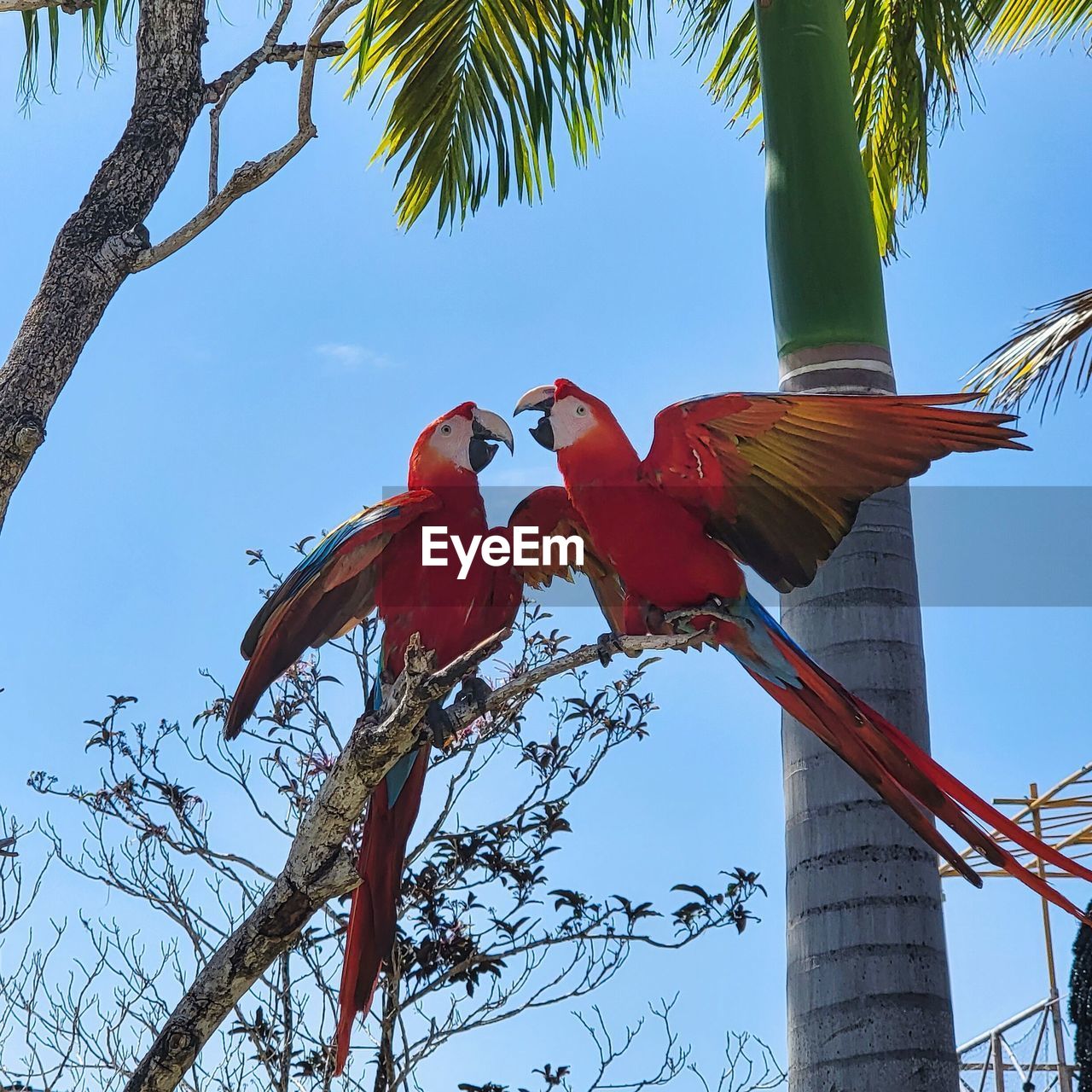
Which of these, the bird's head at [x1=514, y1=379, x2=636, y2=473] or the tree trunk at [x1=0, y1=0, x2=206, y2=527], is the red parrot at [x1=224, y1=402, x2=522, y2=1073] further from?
the tree trunk at [x1=0, y1=0, x2=206, y2=527]

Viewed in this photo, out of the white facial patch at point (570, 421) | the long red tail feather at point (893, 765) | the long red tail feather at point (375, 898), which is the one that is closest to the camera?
the long red tail feather at point (893, 765)

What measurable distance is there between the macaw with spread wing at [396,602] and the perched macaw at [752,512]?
0.26 m

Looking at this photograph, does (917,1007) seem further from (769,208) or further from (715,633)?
(769,208)

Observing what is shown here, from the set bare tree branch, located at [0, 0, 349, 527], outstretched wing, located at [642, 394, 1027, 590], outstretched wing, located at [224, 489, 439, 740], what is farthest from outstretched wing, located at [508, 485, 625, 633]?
bare tree branch, located at [0, 0, 349, 527]

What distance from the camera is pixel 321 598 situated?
2.79m

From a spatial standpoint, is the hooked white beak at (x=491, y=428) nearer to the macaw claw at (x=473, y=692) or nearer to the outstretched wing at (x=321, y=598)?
the outstretched wing at (x=321, y=598)

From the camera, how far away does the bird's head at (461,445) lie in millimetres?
2969

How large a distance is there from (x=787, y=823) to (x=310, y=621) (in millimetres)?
1128

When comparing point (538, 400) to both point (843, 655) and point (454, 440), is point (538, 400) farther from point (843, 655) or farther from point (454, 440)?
point (843, 655)

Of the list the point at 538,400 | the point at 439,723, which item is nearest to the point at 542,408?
the point at 538,400

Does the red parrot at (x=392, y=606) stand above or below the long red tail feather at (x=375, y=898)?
above

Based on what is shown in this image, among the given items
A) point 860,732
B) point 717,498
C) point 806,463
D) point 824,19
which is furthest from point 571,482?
point 824,19

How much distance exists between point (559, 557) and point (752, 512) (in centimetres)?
60
